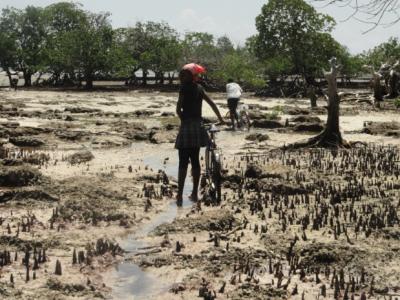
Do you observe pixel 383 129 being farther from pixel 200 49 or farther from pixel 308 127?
pixel 200 49

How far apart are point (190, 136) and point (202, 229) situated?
163 centimetres

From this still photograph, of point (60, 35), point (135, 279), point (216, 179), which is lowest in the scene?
point (135, 279)

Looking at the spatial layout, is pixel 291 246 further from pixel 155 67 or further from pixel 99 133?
pixel 155 67

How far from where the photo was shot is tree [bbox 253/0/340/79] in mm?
40844

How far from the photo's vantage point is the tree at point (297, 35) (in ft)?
134

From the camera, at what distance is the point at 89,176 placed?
34.0 ft

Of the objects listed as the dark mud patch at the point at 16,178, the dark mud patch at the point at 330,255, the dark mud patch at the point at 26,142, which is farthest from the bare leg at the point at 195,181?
the dark mud patch at the point at 26,142

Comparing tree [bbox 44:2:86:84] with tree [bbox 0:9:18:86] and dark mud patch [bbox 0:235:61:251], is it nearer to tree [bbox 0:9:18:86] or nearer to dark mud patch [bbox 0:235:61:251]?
tree [bbox 0:9:18:86]

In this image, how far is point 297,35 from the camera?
41156mm

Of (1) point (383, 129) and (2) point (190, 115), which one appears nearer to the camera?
(2) point (190, 115)

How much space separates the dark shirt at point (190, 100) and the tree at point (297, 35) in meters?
33.6

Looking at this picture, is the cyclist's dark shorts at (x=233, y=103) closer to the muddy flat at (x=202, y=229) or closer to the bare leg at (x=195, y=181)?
the muddy flat at (x=202, y=229)

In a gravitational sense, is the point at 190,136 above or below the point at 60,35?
below

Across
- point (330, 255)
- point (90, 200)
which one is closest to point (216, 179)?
point (90, 200)
